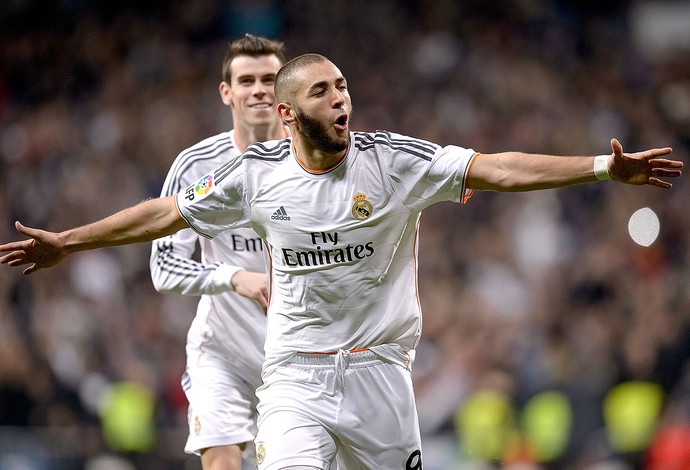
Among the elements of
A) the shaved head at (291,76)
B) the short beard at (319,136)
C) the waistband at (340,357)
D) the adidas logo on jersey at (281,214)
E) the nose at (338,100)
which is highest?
the shaved head at (291,76)

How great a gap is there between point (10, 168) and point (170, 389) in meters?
4.48

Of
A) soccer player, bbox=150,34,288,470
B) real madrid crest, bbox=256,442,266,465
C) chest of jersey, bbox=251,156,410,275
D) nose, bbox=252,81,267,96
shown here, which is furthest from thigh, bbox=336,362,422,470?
nose, bbox=252,81,267,96

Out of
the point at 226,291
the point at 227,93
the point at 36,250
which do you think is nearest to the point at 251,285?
the point at 226,291

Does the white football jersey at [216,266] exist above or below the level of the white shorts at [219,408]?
above

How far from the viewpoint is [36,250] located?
17.0 feet

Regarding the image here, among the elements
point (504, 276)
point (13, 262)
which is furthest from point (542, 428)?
point (13, 262)

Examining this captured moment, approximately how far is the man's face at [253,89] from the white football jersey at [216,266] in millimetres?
177

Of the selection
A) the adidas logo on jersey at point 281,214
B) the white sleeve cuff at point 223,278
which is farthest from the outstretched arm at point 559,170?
the white sleeve cuff at point 223,278

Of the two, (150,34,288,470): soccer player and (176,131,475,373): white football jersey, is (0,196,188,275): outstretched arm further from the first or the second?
(150,34,288,470): soccer player

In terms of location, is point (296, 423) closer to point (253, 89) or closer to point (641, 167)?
point (641, 167)

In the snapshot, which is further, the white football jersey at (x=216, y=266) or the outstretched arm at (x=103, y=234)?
the white football jersey at (x=216, y=266)

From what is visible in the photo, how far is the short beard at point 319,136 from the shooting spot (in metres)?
5.00

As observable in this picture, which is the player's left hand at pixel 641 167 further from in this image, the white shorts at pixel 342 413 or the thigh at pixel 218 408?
the thigh at pixel 218 408

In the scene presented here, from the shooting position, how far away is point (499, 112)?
48.1ft
